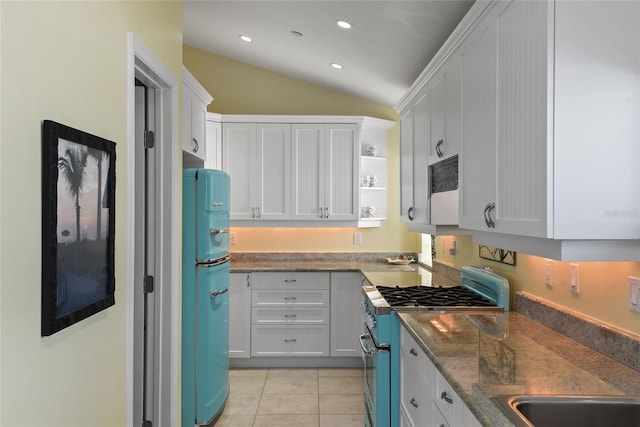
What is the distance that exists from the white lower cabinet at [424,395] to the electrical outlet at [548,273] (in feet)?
2.31

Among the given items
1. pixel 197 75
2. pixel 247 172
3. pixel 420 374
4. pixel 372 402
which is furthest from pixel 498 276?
pixel 197 75

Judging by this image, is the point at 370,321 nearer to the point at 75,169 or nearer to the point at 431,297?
the point at 431,297

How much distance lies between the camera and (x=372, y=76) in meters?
3.92

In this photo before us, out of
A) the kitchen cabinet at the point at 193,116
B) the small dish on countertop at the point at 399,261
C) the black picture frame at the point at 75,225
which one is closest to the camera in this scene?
the black picture frame at the point at 75,225

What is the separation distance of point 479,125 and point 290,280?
103 inches

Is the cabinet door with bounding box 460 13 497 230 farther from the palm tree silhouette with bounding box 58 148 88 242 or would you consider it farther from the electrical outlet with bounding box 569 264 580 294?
the palm tree silhouette with bounding box 58 148 88 242

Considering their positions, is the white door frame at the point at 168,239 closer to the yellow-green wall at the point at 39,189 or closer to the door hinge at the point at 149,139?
the door hinge at the point at 149,139

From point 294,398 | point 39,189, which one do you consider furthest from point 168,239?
point 294,398

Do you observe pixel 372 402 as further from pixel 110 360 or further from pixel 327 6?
pixel 327 6

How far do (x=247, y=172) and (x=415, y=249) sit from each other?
2012mm

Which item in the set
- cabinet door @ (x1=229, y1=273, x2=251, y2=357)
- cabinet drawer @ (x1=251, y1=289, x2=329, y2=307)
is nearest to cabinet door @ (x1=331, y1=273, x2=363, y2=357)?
cabinet drawer @ (x1=251, y1=289, x2=329, y2=307)

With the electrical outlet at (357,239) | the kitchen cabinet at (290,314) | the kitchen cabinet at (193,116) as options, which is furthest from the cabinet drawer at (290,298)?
the kitchen cabinet at (193,116)

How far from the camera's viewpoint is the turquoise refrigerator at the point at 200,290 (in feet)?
9.49

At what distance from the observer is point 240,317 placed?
4.15 m
